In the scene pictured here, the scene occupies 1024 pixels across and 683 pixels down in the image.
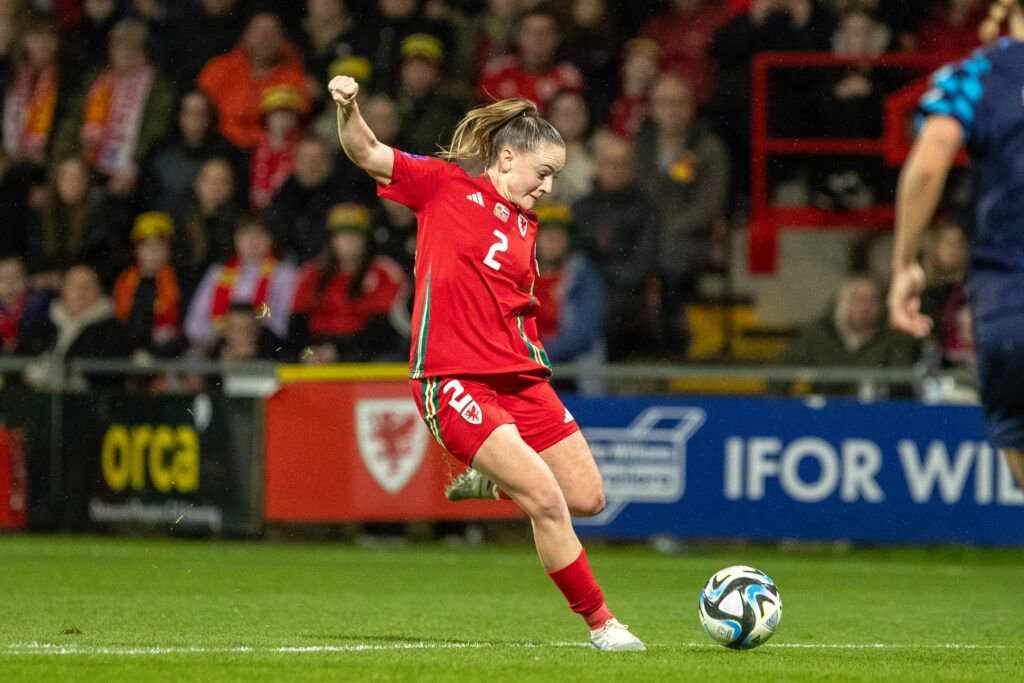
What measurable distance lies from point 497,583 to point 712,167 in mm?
5046

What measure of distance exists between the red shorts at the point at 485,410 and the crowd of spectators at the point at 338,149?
21.0 ft

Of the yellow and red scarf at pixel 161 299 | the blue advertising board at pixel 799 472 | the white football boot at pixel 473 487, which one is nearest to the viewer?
the white football boot at pixel 473 487

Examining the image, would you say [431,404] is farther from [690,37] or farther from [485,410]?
[690,37]

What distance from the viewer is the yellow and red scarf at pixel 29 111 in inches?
633

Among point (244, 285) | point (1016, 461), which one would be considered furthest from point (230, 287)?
point (1016, 461)

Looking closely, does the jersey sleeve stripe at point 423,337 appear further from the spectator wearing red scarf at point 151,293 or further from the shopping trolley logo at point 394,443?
the spectator wearing red scarf at point 151,293

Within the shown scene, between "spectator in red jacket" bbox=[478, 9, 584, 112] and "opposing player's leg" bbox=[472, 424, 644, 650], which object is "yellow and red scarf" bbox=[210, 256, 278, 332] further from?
"opposing player's leg" bbox=[472, 424, 644, 650]

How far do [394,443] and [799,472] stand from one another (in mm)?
2970

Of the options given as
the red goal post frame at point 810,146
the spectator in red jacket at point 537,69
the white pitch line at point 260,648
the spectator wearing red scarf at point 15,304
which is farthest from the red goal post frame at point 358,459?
the white pitch line at point 260,648

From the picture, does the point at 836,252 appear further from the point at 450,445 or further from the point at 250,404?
the point at 450,445

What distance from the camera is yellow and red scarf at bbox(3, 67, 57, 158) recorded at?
16.1 m

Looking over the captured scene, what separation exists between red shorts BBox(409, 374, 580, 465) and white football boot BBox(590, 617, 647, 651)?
74 cm

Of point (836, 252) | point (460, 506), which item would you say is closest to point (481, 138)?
point (460, 506)

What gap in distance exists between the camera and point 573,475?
658 cm
